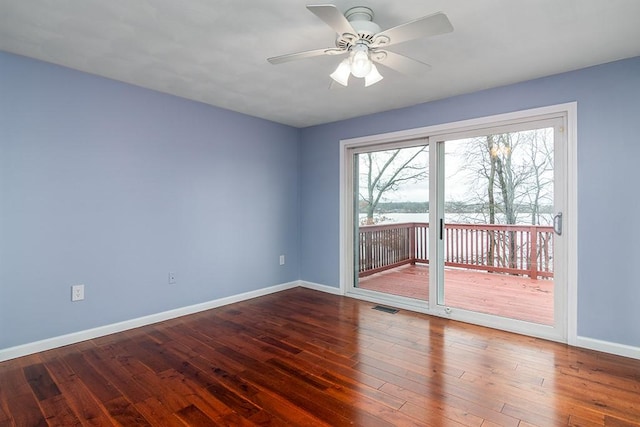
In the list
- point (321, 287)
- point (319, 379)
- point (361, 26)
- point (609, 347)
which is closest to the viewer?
point (361, 26)

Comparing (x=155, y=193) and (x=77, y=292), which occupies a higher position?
(x=155, y=193)

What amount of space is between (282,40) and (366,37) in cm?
67

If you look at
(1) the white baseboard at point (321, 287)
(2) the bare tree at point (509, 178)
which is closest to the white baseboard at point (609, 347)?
(2) the bare tree at point (509, 178)

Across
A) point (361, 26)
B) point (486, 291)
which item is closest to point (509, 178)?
point (486, 291)

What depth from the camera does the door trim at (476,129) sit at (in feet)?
9.23

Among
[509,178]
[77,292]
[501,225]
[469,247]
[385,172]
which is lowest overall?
[77,292]

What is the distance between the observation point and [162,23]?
211 cm

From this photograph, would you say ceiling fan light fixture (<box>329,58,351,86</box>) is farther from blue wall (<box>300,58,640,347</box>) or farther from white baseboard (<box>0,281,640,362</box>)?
white baseboard (<box>0,281,640,362</box>)

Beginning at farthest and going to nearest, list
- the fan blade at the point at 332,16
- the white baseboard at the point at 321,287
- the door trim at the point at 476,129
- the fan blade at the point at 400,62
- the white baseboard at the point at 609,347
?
the white baseboard at the point at 321,287, the door trim at the point at 476,129, the white baseboard at the point at 609,347, the fan blade at the point at 400,62, the fan blade at the point at 332,16

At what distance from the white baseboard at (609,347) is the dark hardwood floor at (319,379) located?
0.24 ft

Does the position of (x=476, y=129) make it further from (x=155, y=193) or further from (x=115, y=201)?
(x=115, y=201)

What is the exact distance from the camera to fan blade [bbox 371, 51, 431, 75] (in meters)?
2.10

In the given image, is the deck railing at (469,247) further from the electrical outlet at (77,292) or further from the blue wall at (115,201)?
the electrical outlet at (77,292)

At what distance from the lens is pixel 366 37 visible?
76.8 inches
